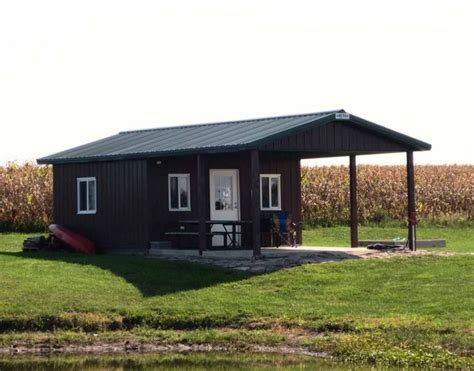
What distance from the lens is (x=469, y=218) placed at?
1980 inches

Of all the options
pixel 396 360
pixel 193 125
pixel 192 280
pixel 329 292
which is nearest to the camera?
pixel 396 360

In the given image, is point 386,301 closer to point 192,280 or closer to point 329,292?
point 329,292

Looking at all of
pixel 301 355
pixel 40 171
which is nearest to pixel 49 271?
pixel 301 355

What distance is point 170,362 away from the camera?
71.4ft

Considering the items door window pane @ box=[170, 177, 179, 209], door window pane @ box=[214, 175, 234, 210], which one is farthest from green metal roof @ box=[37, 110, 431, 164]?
door window pane @ box=[214, 175, 234, 210]

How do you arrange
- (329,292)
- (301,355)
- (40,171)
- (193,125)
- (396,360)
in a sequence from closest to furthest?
(396,360)
(301,355)
(329,292)
(193,125)
(40,171)

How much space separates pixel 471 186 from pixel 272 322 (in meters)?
30.4

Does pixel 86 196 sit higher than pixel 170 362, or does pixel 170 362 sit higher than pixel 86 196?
pixel 86 196

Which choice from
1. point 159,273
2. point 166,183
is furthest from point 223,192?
point 159,273

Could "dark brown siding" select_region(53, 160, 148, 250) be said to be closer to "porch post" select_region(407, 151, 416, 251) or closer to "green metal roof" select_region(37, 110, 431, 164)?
"green metal roof" select_region(37, 110, 431, 164)

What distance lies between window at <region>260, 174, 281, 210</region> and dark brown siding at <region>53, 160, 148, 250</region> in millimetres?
4292

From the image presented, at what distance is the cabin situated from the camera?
32.1 meters

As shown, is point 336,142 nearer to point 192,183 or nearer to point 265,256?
point 265,256

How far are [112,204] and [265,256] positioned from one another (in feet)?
20.3
